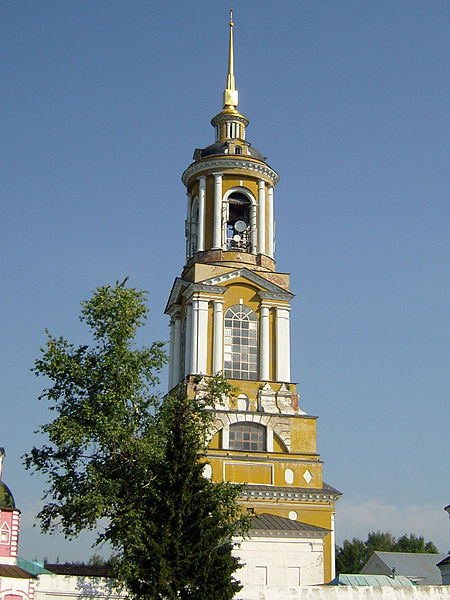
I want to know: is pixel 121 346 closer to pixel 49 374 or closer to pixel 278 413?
pixel 49 374

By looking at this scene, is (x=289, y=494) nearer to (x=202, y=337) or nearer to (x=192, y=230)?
(x=202, y=337)

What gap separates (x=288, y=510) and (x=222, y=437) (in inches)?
144

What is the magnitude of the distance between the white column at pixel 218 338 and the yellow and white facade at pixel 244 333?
0.13 ft

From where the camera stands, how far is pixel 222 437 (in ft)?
107

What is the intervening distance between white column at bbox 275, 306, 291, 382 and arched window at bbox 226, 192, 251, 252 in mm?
3435

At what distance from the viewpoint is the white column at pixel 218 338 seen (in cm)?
3394

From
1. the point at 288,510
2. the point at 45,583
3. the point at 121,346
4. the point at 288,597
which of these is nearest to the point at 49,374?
the point at 121,346

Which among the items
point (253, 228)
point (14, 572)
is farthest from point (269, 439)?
point (14, 572)

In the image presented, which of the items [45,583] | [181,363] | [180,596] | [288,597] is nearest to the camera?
[180,596]

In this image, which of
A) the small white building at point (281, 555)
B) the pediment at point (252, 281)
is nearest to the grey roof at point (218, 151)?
the pediment at point (252, 281)

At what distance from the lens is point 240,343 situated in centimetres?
3478

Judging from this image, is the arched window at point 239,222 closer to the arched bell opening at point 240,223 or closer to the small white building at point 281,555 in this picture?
the arched bell opening at point 240,223

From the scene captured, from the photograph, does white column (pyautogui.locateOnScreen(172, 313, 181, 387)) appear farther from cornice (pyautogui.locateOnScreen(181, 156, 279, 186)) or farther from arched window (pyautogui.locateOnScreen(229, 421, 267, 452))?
cornice (pyautogui.locateOnScreen(181, 156, 279, 186))

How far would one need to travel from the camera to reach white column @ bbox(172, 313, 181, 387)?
119ft
